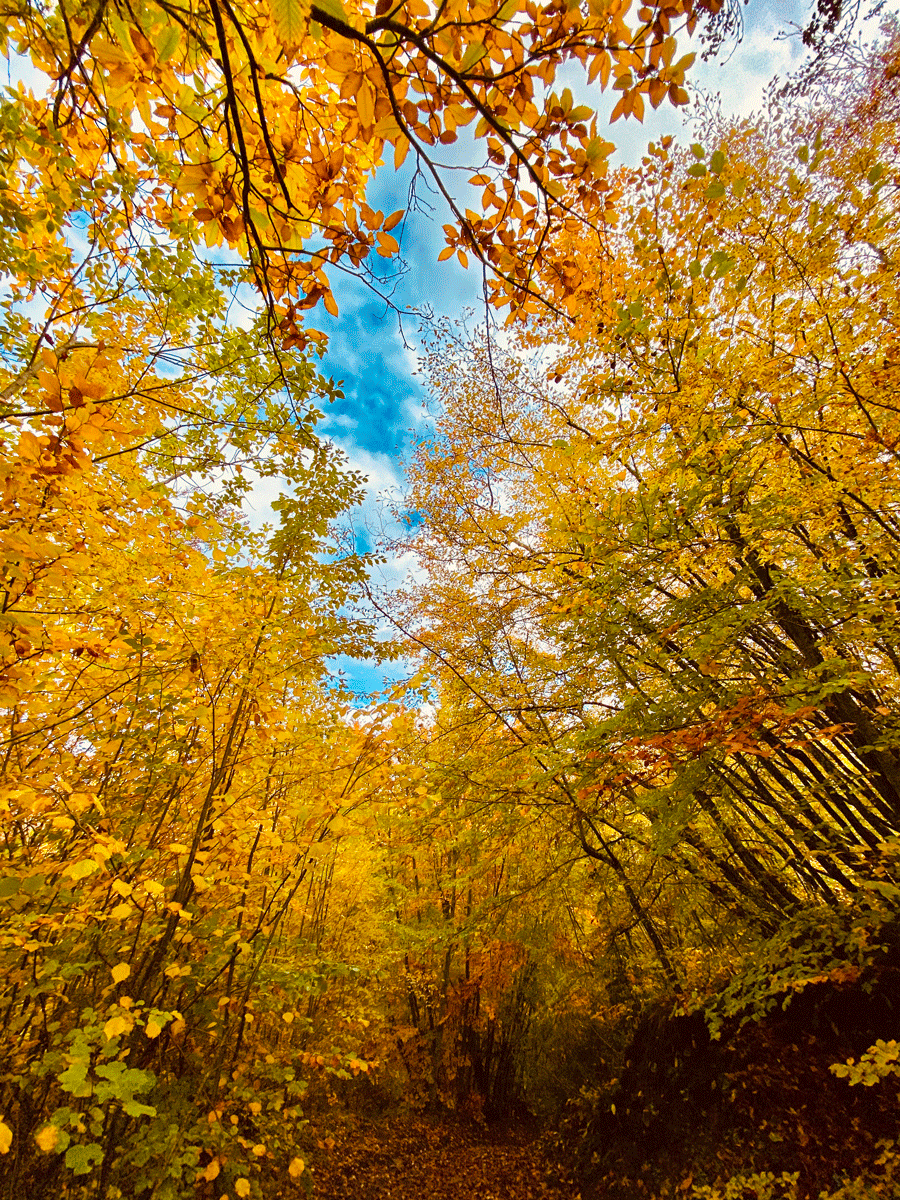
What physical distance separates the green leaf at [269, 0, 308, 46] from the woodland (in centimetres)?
1

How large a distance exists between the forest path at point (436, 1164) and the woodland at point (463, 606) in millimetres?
1317

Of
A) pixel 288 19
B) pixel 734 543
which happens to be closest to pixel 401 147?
pixel 288 19

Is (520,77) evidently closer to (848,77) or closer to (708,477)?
(708,477)

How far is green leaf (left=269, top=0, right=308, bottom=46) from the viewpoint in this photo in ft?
3.38

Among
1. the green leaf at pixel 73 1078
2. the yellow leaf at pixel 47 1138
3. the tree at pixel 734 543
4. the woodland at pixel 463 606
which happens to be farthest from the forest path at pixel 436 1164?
the green leaf at pixel 73 1078

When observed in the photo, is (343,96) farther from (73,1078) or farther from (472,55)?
(73,1078)

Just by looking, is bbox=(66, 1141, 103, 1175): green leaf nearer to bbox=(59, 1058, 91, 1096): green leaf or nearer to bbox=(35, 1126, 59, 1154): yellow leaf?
bbox=(35, 1126, 59, 1154): yellow leaf

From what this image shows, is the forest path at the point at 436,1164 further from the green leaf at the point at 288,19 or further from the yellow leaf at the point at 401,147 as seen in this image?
the green leaf at the point at 288,19

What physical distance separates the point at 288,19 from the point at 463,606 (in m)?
5.75

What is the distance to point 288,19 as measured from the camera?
1.04 meters

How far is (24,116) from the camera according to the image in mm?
2543

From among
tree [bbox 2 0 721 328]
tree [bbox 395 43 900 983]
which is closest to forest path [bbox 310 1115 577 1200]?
tree [bbox 395 43 900 983]

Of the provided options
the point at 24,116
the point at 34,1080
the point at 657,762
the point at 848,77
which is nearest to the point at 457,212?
the point at 24,116

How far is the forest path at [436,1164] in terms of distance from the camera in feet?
24.9
